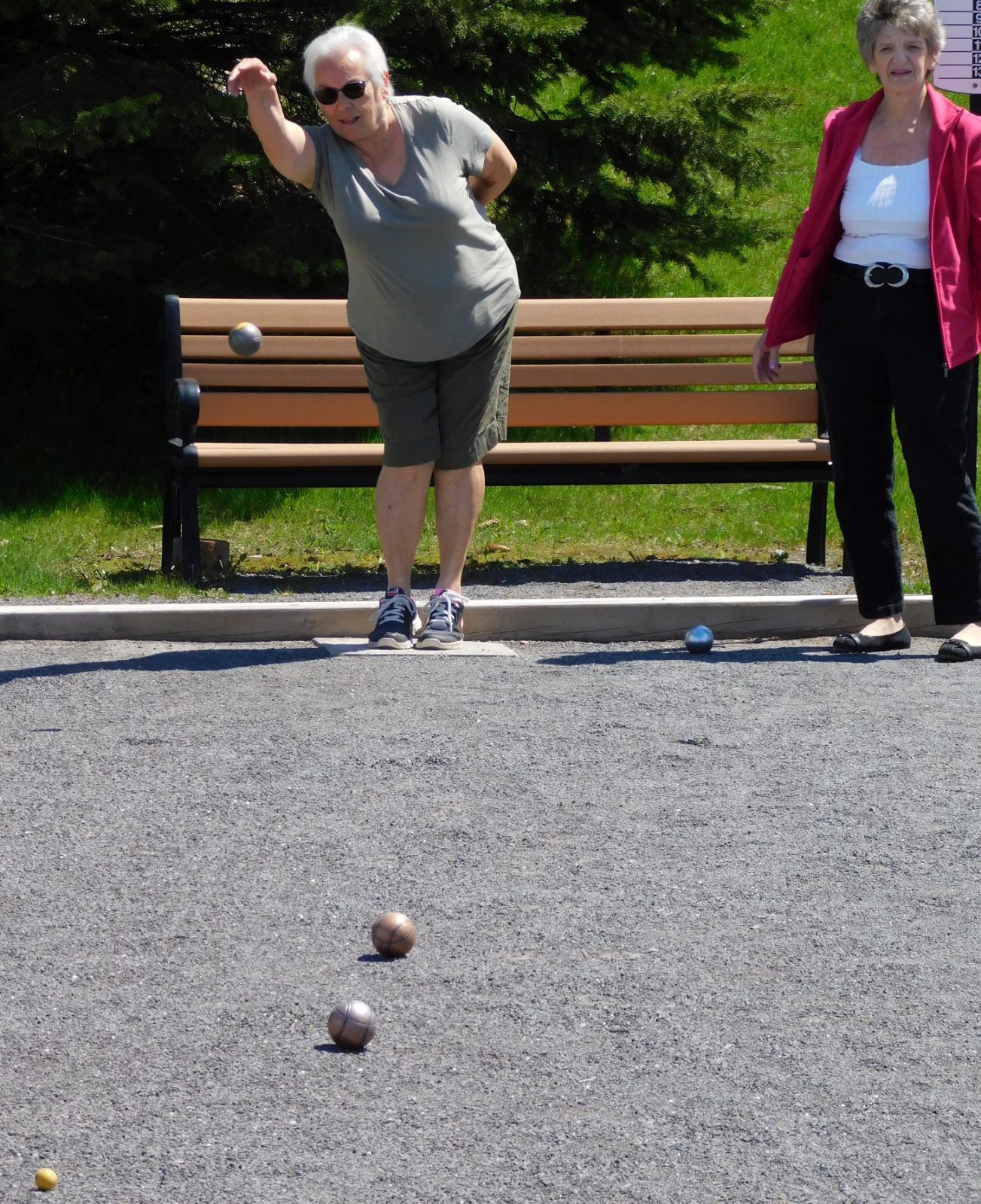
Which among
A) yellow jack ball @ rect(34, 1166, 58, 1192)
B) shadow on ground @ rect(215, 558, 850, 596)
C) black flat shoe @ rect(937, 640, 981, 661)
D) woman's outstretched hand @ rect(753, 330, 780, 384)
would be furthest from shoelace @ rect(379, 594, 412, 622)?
yellow jack ball @ rect(34, 1166, 58, 1192)

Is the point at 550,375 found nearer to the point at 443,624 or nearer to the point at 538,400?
the point at 538,400

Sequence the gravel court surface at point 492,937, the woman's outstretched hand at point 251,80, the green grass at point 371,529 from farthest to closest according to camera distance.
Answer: the green grass at point 371,529 < the woman's outstretched hand at point 251,80 < the gravel court surface at point 492,937

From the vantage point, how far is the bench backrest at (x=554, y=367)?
283 inches

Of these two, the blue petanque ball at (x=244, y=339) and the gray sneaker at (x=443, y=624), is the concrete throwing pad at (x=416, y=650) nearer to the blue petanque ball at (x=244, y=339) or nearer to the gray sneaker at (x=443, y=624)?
the gray sneaker at (x=443, y=624)

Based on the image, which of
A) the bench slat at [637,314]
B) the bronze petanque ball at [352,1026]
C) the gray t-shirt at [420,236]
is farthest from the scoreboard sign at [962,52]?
the bronze petanque ball at [352,1026]

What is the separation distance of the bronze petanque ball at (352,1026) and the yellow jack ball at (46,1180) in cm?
55

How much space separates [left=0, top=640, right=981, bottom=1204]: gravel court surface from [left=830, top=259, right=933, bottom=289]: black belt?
131cm

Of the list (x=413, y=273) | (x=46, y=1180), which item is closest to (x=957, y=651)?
(x=413, y=273)

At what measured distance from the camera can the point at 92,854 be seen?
3.73 meters

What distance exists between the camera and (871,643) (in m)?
5.96

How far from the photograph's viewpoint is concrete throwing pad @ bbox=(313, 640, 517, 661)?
18.6 ft

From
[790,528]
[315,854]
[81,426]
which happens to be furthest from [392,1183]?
→ [81,426]

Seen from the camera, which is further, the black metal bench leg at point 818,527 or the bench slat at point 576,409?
the black metal bench leg at point 818,527

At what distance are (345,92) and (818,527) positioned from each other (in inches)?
127
